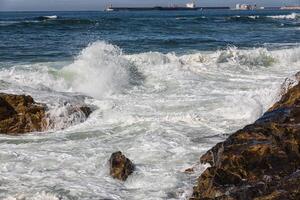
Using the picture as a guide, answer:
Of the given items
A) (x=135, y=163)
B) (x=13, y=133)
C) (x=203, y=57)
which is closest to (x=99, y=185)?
(x=135, y=163)

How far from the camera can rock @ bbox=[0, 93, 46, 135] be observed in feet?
35.7

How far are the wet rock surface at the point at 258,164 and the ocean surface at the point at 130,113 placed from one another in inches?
22.2

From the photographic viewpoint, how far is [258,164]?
700cm

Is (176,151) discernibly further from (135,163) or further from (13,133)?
(13,133)

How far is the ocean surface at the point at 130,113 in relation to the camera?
7.81 m

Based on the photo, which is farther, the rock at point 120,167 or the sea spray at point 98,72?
the sea spray at point 98,72

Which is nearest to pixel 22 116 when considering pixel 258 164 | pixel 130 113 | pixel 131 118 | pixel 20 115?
pixel 20 115

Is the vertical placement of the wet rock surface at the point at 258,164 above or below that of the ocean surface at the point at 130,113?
above

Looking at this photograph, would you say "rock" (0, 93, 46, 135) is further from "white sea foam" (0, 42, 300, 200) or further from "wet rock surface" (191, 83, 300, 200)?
"wet rock surface" (191, 83, 300, 200)

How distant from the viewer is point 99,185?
770cm

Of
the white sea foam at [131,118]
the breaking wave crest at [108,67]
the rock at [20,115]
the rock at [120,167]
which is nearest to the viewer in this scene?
the white sea foam at [131,118]

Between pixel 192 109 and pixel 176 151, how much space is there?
336 cm

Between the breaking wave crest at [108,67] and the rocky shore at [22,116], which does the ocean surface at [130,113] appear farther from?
the rocky shore at [22,116]

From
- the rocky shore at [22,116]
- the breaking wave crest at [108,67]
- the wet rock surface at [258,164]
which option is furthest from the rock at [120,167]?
the breaking wave crest at [108,67]
